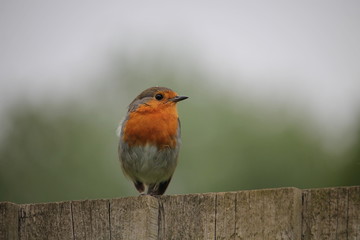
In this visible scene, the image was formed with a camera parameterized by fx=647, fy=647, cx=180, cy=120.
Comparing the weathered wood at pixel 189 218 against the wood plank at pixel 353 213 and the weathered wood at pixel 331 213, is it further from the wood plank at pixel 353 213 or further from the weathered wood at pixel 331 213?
the wood plank at pixel 353 213

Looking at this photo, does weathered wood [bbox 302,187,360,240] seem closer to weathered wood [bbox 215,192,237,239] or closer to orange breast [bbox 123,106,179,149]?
weathered wood [bbox 215,192,237,239]

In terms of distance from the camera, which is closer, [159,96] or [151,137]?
[151,137]

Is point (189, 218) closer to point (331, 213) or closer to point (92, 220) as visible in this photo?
point (92, 220)

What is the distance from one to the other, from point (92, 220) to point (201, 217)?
54cm

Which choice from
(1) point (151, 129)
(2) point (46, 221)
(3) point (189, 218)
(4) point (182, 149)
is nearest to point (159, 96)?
(1) point (151, 129)

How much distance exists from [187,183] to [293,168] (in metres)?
2.14

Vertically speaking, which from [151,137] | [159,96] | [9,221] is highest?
[159,96]

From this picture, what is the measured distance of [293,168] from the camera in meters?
12.9

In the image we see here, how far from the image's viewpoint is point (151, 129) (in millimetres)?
5875

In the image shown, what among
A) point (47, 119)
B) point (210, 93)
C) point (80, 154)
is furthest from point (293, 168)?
point (47, 119)

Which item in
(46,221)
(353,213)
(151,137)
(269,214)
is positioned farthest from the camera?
(151,137)

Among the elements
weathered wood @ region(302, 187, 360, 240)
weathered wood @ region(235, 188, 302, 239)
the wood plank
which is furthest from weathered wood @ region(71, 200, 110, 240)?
the wood plank

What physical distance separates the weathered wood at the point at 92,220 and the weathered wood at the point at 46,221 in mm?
41

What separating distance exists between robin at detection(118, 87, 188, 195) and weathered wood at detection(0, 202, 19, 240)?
272 cm
